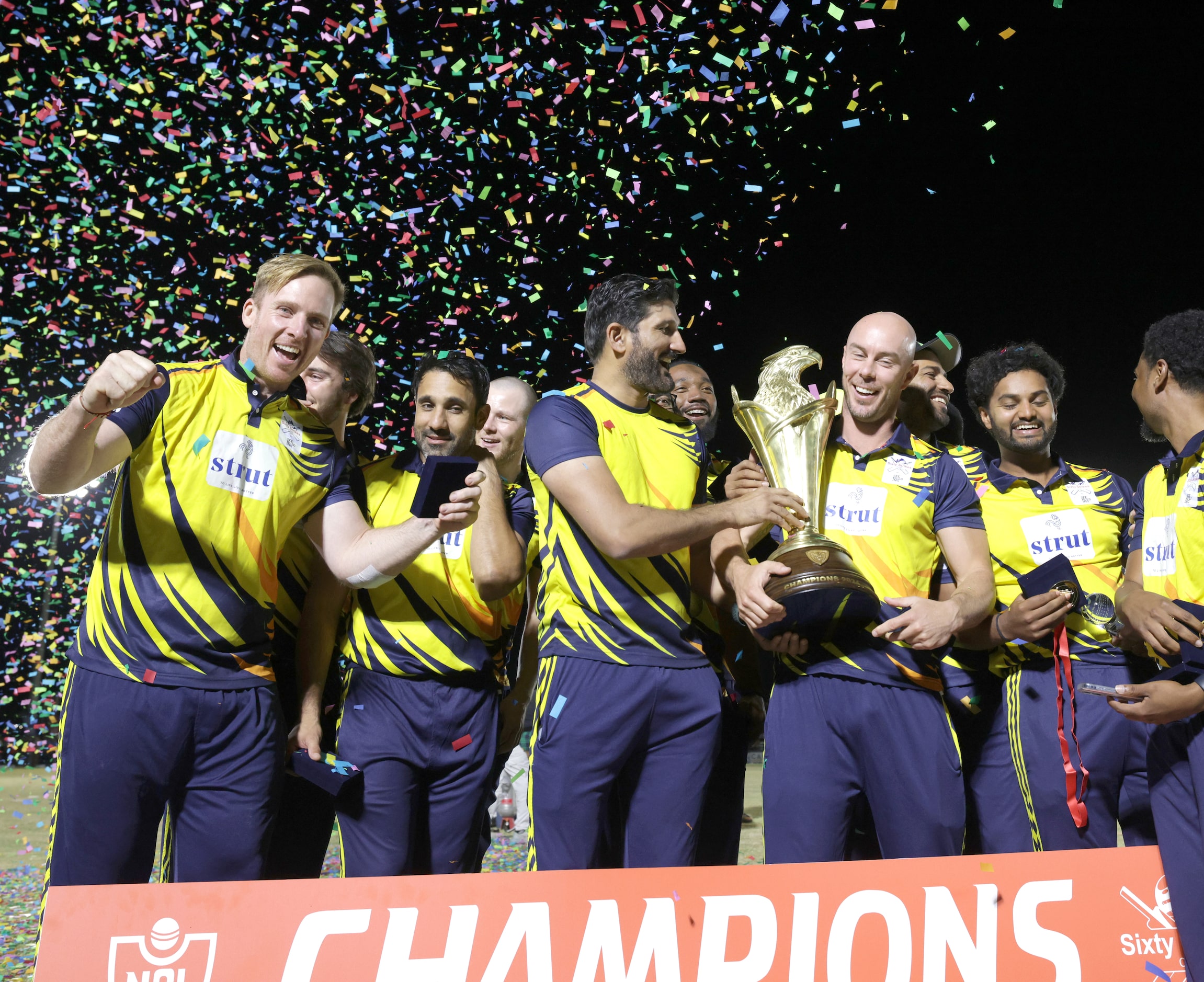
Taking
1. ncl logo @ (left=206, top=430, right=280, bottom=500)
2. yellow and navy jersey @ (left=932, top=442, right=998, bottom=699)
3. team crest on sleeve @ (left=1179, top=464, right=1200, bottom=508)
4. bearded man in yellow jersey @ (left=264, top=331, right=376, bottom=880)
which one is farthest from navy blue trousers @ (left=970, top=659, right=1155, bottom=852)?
ncl logo @ (left=206, top=430, right=280, bottom=500)

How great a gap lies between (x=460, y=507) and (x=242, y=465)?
0.61 metres

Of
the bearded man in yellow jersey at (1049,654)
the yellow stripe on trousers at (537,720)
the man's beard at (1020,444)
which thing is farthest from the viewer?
the man's beard at (1020,444)

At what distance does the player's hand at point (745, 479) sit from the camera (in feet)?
9.02

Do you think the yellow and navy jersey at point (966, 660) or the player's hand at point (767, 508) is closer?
the player's hand at point (767, 508)

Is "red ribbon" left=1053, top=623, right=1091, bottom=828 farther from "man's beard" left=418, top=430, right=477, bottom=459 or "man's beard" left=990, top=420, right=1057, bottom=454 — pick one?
"man's beard" left=418, top=430, right=477, bottom=459

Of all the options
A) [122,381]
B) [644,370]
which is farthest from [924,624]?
[122,381]

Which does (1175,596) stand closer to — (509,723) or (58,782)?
(509,723)

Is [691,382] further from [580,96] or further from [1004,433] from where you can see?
[580,96]

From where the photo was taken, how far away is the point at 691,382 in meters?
3.58

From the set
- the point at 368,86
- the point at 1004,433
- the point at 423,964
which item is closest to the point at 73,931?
the point at 423,964

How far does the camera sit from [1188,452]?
2463 mm

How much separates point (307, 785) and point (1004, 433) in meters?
2.64

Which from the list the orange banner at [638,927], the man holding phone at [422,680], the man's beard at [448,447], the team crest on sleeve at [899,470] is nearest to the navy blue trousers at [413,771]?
the man holding phone at [422,680]

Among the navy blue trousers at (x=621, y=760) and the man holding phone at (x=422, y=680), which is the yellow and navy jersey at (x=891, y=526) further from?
the man holding phone at (x=422, y=680)
